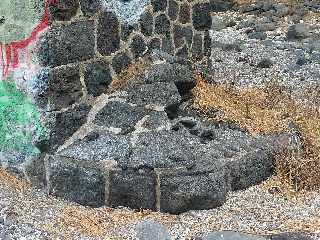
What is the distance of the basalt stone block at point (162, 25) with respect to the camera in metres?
7.40

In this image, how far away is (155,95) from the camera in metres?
6.89

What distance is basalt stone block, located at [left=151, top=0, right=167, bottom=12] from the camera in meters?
7.30

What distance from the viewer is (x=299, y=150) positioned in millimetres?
6816

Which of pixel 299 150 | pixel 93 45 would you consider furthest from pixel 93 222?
pixel 299 150

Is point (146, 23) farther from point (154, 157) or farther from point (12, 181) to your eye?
point (12, 181)

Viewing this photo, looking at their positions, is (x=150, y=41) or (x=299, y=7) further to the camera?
(x=299, y=7)

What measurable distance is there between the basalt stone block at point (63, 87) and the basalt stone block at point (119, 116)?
→ 0.86 feet

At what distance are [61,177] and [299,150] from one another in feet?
6.73

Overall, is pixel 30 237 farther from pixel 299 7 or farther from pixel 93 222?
pixel 299 7

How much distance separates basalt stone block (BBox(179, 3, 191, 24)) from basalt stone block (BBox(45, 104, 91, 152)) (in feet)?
5.48

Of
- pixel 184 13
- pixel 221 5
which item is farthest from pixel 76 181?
pixel 221 5

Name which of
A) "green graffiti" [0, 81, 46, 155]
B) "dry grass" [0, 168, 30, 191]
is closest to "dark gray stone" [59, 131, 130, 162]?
"green graffiti" [0, 81, 46, 155]

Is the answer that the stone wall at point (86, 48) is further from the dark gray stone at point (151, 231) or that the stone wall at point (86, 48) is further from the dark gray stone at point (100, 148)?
the dark gray stone at point (151, 231)

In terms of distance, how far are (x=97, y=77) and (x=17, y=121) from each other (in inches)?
30.4
